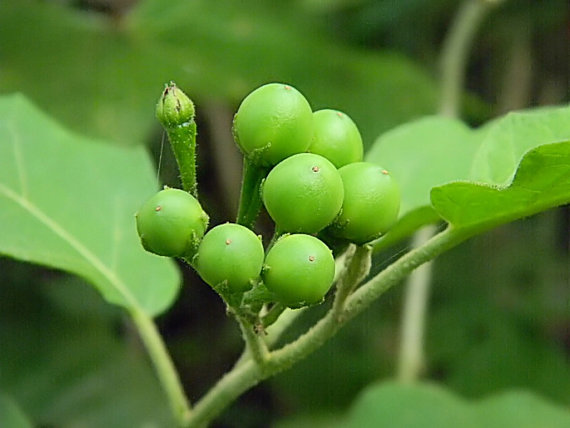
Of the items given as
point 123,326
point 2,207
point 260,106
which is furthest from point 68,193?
point 123,326

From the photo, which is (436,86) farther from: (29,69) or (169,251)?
(169,251)

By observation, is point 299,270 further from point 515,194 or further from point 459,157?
point 459,157

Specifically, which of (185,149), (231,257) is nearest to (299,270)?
(231,257)

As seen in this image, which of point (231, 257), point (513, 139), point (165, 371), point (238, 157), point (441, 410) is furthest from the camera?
point (238, 157)

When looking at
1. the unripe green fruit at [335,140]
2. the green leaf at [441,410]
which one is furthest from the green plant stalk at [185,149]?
the green leaf at [441,410]

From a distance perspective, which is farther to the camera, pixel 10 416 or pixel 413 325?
pixel 413 325

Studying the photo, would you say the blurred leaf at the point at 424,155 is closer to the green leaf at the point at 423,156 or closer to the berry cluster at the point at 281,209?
the green leaf at the point at 423,156

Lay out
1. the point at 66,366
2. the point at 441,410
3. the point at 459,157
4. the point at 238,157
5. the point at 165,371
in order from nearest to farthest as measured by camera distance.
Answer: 1. the point at 165,371
2. the point at 459,157
3. the point at 441,410
4. the point at 66,366
5. the point at 238,157
